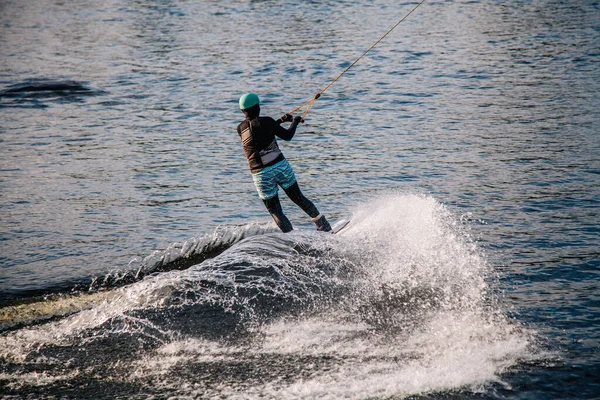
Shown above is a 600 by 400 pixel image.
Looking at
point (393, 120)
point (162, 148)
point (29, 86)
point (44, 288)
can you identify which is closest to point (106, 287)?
point (44, 288)

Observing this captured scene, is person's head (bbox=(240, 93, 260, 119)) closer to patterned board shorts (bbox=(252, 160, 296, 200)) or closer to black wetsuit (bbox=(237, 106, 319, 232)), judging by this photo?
black wetsuit (bbox=(237, 106, 319, 232))

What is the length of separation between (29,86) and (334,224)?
58.8ft

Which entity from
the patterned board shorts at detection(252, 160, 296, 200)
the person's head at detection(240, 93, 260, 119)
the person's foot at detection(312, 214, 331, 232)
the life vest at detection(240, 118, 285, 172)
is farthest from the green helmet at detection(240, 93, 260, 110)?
the person's foot at detection(312, 214, 331, 232)

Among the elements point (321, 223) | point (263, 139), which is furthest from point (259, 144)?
point (321, 223)

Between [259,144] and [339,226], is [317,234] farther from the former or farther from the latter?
[259,144]

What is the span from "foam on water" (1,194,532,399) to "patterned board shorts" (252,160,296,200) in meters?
0.84

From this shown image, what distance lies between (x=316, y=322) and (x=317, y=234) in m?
2.68

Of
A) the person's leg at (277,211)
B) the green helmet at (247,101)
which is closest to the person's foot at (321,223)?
the person's leg at (277,211)

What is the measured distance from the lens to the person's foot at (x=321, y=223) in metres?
11.2

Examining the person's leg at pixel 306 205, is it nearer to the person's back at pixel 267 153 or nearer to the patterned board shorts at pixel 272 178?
the person's back at pixel 267 153

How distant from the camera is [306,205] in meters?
11.0

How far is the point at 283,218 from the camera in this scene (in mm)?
11047

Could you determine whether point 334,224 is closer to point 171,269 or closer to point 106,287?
point 171,269

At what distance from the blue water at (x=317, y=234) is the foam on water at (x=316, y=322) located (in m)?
0.04
